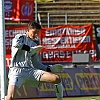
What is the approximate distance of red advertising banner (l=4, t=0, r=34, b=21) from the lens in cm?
1964

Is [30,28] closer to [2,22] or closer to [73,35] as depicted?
[2,22]

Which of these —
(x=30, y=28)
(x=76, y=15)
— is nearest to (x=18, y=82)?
(x=30, y=28)

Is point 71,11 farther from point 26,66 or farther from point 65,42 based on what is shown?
point 26,66

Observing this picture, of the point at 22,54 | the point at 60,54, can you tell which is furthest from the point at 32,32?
the point at 60,54

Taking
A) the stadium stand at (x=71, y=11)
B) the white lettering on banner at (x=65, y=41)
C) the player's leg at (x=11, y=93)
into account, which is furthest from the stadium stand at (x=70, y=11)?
the player's leg at (x=11, y=93)

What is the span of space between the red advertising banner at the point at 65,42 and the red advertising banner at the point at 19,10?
4.89 feet

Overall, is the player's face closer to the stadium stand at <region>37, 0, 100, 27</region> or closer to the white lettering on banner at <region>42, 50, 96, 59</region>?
the white lettering on banner at <region>42, 50, 96, 59</region>

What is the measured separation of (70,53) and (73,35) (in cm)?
78

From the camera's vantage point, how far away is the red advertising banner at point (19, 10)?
19.6 m

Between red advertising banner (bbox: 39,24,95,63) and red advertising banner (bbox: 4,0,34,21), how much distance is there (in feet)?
4.89

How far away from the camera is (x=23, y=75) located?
26.2 feet

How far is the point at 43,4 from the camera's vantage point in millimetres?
22875

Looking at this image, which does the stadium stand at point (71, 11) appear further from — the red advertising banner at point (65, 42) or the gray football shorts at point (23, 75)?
the gray football shorts at point (23, 75)

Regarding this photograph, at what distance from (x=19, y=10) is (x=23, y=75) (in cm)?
1195
